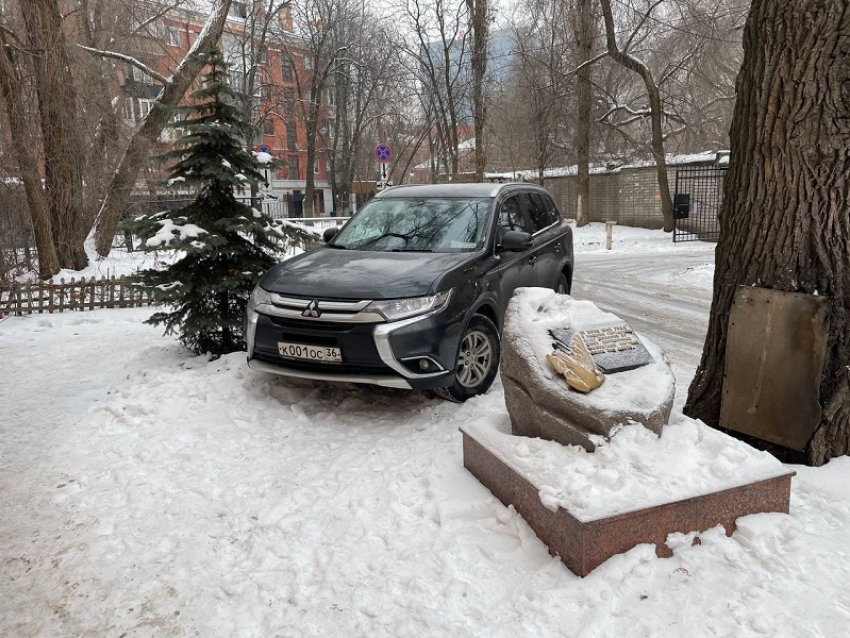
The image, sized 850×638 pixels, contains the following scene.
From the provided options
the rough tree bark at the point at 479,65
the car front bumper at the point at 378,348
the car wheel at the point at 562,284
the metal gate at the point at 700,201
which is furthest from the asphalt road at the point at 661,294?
the rough tree bark at the point at 479,65

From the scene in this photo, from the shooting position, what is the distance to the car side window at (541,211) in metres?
7.20

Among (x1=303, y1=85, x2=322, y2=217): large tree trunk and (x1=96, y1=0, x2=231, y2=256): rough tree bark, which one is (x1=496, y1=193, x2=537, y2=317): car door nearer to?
(x1=96, y1=0, x2=231, y2=256): rough tree bark

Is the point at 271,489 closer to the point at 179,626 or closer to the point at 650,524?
the point at 179,626

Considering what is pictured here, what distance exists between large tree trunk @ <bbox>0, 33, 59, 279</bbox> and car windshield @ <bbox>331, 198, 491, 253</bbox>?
8178 mm

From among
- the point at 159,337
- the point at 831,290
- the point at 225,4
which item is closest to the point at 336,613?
the point at 831,290

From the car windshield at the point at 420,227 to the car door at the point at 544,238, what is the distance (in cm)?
96

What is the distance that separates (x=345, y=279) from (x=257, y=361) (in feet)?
3.30

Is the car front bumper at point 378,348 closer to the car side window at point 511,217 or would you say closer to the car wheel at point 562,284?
the car side window at point 511,217

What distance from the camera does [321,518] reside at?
3.69 metres

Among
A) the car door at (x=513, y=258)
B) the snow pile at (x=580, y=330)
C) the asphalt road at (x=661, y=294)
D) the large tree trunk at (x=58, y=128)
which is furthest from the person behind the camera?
the large tree trunk at (x=58, y=128)

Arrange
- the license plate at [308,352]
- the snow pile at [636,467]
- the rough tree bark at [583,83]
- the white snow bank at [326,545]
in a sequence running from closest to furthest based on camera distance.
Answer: the white snow bank at [326,545] → the snow pile at [636,467] → the license plate at [308,352] → the rough tree bark at [583,83]

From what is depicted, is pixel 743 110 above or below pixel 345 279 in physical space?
above

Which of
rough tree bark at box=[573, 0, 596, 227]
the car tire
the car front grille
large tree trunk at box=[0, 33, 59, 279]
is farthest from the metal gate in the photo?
the car front grille

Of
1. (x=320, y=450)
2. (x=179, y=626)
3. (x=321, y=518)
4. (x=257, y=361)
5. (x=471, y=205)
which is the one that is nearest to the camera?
(x=179, y=626)
